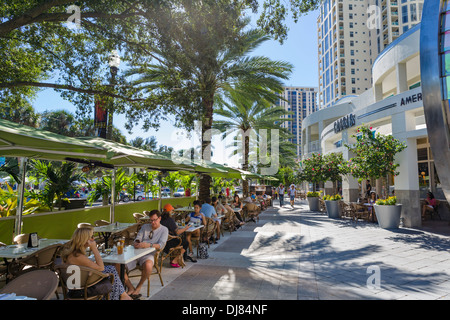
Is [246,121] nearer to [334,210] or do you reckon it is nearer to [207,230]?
[334,210]

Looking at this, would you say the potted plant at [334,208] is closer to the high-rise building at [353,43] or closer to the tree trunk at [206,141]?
the tree trunk at [206,141]

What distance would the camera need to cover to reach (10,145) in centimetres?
393

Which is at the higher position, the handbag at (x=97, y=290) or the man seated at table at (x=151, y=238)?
the man seated at table at (x=151, y=238)

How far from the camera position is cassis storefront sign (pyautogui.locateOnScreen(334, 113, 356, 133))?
14682mm

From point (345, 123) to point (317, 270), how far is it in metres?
12.0

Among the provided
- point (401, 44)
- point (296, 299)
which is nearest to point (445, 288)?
point (296, 299)

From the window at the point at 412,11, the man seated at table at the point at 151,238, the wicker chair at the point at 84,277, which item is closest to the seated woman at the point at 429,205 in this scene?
the man seated at table at the point at 151,238

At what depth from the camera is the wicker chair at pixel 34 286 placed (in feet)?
9.11

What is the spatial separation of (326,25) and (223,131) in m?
66.5

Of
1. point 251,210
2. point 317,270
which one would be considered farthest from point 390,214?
point 317,270

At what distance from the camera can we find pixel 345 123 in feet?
51.1

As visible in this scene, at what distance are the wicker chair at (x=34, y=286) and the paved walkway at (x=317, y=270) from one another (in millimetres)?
1758

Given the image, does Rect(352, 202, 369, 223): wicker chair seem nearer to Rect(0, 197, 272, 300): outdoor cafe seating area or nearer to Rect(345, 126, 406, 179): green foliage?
Rect(345, 126, 406, 179): green foliage

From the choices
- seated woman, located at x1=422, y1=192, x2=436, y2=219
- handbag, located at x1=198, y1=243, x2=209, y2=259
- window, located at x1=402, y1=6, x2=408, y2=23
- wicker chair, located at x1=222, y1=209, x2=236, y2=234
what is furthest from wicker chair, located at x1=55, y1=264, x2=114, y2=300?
window, located at x1=402, y1=6, x2=408, y2=23
